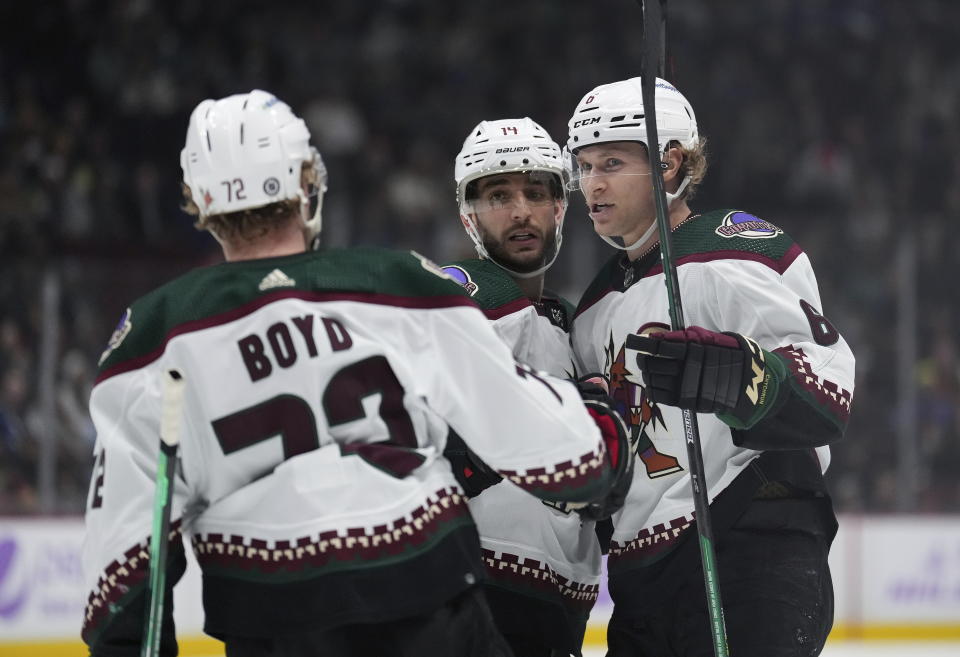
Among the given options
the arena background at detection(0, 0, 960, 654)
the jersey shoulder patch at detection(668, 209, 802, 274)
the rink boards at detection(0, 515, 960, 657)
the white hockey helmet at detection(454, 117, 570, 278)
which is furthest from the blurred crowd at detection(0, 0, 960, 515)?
the jersey shoulder patch at detection(668, 209, 802, 274)

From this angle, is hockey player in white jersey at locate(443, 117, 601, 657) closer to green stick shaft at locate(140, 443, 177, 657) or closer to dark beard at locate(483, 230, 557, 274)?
dark beard at locate(483, 230, 557, 274)

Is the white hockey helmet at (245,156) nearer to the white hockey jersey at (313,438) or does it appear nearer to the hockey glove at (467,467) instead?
the white hockey jersey at (313,438)

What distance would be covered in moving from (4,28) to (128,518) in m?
6.85

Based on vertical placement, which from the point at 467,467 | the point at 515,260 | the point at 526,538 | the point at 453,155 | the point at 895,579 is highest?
the point at 515,260

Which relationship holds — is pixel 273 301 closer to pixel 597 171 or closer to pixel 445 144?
pixel 597 171

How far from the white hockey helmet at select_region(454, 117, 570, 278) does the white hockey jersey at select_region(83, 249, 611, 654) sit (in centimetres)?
83

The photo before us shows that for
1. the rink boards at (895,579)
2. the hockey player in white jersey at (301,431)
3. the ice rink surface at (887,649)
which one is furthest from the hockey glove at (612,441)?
the rink boards at (895,579)

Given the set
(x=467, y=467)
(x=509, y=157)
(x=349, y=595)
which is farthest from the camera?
(x=509, y=157)

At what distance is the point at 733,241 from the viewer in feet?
7.78

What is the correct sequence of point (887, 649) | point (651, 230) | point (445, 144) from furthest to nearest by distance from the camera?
1. point (445, 144)
2. point (887, 649)
3. point (651, 230)

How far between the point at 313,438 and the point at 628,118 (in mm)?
1011

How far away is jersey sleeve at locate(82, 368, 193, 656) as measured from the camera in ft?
6.04

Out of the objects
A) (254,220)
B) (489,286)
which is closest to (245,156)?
(254,220)

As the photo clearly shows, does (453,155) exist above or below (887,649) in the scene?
above
